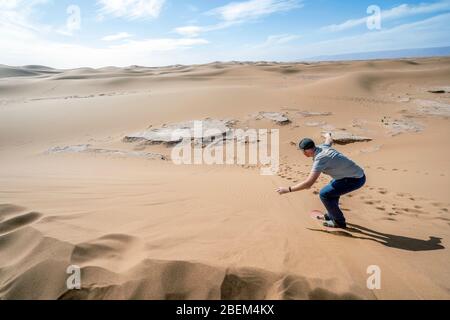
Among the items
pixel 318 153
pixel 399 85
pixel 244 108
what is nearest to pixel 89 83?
pixel 244 108

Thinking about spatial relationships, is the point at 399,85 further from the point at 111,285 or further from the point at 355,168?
the point at 111,285

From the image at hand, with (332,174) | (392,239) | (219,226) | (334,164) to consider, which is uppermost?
(334,164)

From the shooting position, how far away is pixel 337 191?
136 inches

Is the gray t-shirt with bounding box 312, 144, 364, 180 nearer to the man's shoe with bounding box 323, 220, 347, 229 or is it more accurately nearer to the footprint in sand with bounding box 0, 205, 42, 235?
the man's shoe with bounding box 323, 220, 347, 229

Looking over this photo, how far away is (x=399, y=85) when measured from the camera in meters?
19.2

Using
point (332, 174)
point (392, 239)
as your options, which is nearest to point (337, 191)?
point (332, 174)

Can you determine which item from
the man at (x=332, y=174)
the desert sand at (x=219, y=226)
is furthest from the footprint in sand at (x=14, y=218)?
the man at (x=332, y=174)

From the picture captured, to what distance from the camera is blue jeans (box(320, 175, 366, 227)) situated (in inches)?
135

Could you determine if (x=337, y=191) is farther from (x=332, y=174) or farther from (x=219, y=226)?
(x=219, y=226)

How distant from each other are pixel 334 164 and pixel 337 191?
1.24ft

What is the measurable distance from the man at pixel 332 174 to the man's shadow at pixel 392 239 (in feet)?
0.54

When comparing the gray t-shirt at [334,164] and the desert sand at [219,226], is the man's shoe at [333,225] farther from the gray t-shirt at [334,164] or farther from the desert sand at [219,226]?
the gray t-shirt at [334,164]
